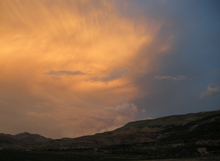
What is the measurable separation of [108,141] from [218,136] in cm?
9339

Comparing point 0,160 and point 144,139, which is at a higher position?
point 144,139

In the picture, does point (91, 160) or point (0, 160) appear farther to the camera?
point (91, 160)

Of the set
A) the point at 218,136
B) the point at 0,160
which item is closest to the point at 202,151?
the point at 218,136

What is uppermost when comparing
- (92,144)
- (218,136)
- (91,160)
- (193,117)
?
(193,117)

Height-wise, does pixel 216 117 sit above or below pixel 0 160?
above

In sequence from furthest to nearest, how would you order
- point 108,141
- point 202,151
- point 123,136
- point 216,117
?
point 123,136, point 108,141, point 216,117, point 202,151

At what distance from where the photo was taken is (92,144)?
14988 cm

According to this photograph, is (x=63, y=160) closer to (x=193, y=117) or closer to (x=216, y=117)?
(x=216, y=117)

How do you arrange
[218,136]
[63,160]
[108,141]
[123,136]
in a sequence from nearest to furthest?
[63,160], [218,136], [108,141], [123,136]

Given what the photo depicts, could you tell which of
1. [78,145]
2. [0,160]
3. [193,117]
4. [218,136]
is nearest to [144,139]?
[78,145]

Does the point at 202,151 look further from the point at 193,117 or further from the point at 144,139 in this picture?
the point at 193,117

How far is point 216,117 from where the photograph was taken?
137875 mm

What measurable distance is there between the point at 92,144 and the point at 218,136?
90.8m

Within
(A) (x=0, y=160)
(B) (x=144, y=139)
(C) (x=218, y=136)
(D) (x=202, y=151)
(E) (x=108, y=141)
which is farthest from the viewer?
(E) (x=108, y=141)
